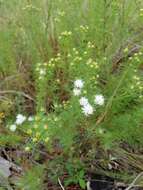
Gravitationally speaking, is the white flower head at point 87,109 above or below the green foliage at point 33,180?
above

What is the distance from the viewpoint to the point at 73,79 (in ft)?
7.80

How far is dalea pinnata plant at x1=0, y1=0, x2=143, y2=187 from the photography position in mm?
2068

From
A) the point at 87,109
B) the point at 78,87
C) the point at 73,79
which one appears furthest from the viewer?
the point at 73,79

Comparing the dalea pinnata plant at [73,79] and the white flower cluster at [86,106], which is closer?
the white flower cluster at [86,106]

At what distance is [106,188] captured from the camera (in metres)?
2.25

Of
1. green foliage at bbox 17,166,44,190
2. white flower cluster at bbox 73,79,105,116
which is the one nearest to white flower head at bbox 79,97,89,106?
white flower cluster at bbox 73,79,105,116

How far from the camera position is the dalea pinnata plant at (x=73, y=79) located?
6.79ft

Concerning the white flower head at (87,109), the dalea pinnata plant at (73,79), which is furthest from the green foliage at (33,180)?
the white flower head at (87,109)

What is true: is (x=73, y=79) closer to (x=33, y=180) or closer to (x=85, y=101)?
(x=85, y=101)

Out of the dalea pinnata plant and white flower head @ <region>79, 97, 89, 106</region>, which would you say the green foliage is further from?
white flower head @ <region>79, 97, 89, 106</region>

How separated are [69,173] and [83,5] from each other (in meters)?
1.19

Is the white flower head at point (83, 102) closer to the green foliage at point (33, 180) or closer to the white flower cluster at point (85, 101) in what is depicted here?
the white flower cluster at point (85, 101)

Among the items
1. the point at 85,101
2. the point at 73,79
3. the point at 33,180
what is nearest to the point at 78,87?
the point at 85,101

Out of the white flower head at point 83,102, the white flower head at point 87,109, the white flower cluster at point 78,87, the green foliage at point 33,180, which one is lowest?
the green foliage at point 33,180
